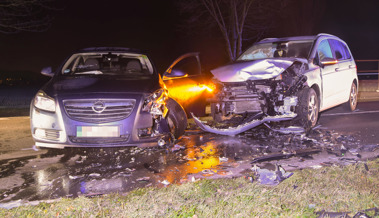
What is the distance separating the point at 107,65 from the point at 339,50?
564cm

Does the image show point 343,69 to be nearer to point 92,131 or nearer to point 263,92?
point 263,92

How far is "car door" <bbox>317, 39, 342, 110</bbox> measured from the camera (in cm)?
775

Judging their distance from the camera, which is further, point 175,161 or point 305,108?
point 305,108

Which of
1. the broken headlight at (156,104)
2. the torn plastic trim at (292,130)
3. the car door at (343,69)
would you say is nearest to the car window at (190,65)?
the torn plastic trim at (292,130)

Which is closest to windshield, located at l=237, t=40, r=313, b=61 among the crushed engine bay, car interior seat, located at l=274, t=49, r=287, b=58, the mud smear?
car interior seat, located at l=274, t=49, r=287, b=58

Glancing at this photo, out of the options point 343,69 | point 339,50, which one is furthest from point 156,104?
point 339,50

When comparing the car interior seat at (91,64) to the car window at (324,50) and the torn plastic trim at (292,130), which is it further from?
the car window at (324,50)

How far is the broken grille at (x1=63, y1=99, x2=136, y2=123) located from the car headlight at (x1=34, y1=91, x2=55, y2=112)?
0.20 metres

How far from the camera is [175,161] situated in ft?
17.7

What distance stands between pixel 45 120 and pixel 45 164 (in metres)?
0.63

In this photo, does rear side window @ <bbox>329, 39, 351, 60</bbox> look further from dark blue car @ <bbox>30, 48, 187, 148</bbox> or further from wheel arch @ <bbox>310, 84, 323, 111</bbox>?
dark blue car @ <bbox>30, 48, 187, 148</bbox>

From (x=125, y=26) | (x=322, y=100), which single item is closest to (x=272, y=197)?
(x=322, y=100)

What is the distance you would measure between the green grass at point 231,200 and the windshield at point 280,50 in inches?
164

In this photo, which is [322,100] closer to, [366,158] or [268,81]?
[268,81]
